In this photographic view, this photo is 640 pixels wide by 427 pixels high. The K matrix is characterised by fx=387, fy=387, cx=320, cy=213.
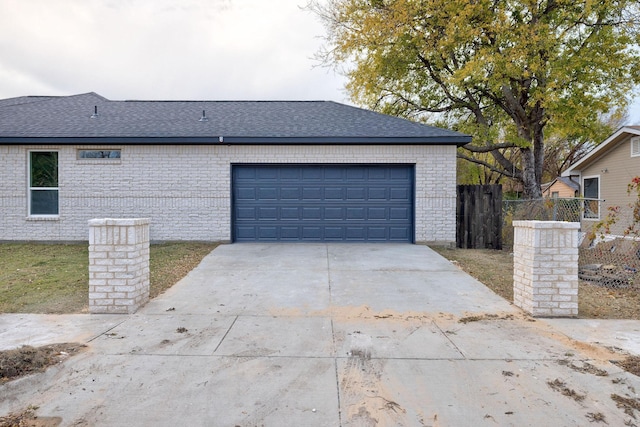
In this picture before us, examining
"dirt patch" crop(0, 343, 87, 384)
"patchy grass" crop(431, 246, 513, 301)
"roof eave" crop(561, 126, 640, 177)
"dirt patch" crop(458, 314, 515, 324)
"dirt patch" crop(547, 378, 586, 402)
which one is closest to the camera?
"dirt patch" crop(547, 378, 586, 402)

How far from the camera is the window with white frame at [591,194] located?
705 inches

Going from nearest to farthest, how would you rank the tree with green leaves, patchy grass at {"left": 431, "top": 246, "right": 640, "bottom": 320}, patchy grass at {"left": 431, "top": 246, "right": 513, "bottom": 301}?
patchy grass at {"left": 431, "top": 246, "right": 640, "bottom": 320}, patchy grass at {"left": 431, "top": 246, "right": 513, "bottom": 301}, the tree with green leaves

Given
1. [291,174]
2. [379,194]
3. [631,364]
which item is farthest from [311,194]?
[631,364]

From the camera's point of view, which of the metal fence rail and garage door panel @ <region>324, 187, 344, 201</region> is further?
garage door panel @ <region>324, 187, 344, 201</region>

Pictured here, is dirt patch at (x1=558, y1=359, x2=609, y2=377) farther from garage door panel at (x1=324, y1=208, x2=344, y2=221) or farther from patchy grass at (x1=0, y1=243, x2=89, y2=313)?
garage door panel at (x1=324, y1=208, x2=344, y2=221)

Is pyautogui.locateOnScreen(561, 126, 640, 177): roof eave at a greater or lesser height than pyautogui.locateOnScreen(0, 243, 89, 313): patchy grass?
greater

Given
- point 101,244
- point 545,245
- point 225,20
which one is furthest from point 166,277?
point 225,20

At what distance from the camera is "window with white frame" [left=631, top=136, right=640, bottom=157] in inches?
622

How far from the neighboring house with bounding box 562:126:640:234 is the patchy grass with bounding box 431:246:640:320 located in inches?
361

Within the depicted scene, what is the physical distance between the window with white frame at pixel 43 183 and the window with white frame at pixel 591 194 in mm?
20710

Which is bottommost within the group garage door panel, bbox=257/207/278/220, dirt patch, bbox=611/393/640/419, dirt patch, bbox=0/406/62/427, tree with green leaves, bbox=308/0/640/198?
dirt patch, bbox=0/406/62/427

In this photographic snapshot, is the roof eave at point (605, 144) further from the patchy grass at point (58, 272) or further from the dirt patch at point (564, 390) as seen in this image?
the patchy grass at point (58, 272)

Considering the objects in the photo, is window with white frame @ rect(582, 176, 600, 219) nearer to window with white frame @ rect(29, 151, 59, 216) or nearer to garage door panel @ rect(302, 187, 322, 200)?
garage door panel @ rect(302, 187, 322, 200)

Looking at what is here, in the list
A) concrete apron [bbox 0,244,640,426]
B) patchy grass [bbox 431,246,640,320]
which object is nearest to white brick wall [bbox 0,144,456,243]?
patchy grass [bbox 431,246,640,320]
